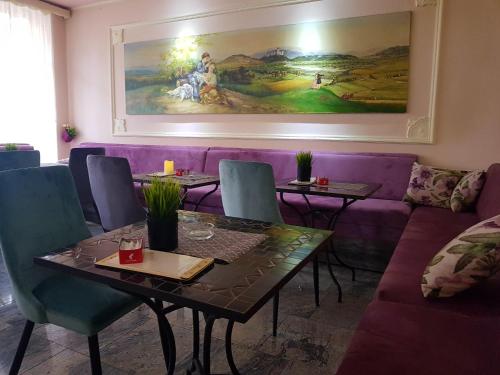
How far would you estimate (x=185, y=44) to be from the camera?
4.54 meters

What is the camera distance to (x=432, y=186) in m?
3.13

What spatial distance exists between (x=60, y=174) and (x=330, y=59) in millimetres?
2839

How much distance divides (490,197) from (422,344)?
72.5 inches

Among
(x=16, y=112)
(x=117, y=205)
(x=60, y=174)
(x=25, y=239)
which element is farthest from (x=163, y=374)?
(x=16, y=112)

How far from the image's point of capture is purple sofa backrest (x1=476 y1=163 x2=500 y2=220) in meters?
2.43

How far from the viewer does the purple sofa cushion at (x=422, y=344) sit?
104 cm

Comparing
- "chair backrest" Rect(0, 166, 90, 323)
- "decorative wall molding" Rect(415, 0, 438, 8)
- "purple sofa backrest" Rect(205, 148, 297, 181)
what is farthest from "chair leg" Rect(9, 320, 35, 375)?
"decorative wall molding" Rect(415, 0, 438, 8)

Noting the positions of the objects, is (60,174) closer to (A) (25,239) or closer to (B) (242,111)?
(A) (25,239)

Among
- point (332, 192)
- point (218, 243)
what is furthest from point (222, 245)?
point (332, 192)

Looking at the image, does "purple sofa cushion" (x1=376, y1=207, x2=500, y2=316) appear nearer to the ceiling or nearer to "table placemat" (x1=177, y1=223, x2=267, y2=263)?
"table placemat" (x1=177, y1=223, x2=267, y2=263)

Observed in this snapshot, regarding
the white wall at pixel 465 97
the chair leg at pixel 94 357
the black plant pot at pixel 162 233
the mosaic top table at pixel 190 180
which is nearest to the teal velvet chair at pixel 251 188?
the mosaic top table at pixel 190 180

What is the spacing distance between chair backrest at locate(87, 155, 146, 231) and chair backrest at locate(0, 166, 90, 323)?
2.89 feet

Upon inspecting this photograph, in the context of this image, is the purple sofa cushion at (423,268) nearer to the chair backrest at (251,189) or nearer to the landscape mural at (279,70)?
the chair backrest at (251,189)

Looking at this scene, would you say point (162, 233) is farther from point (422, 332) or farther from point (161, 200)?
point (422, 332)
